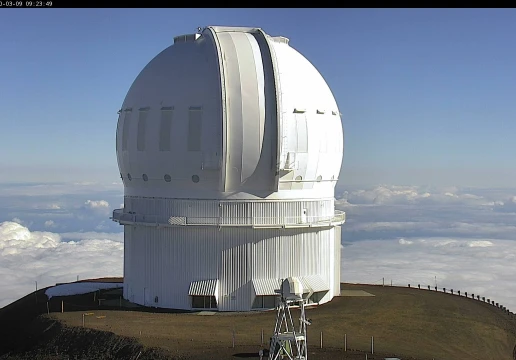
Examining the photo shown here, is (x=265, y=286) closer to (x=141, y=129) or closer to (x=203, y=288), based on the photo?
(x=203, y=288)

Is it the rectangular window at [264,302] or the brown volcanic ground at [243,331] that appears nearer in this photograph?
the brown volcanic ground at [243,331]

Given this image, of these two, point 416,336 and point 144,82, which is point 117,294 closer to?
point 144,82

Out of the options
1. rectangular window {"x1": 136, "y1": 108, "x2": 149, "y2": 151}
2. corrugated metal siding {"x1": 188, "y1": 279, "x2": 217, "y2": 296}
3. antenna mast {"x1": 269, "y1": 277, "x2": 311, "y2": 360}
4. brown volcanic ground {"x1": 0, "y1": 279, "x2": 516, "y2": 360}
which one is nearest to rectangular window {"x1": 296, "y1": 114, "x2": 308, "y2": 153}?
rectangular window {"x1": 136, "y1": 108, "x2": 149, "y2": 151}

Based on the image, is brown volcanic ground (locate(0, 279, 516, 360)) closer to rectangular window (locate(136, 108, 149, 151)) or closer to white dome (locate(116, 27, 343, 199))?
white dome (locate(116, 27, 343, 199))

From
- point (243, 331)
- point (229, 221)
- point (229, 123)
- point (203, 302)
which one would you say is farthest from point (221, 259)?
point (229, 123)

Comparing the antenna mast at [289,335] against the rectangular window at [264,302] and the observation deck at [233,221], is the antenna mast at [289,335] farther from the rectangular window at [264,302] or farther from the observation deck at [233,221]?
the observation deck at [233,221]

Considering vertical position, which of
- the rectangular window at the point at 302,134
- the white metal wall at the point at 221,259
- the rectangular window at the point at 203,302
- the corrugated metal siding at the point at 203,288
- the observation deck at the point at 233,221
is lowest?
the rectangular window at the point at 203,302

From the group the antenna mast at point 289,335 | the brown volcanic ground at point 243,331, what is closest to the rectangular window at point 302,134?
the brown volcanic ground at point 243,331

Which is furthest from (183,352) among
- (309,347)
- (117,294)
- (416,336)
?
(117,294)
